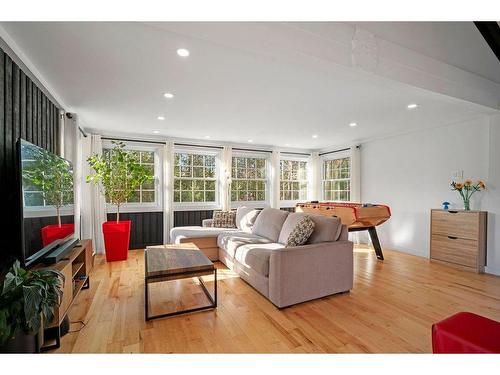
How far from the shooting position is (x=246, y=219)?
425 cm

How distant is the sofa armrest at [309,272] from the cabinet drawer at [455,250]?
2105 mm

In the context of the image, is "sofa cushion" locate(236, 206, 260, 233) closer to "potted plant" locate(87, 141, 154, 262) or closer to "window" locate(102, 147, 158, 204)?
"potted plant" locate(87, 141, 154, 262)

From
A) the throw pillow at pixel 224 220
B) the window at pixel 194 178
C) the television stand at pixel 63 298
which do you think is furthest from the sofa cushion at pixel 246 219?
the television stand at pixel 63 298

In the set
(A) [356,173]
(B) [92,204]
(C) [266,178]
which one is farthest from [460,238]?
(B) [92,204]

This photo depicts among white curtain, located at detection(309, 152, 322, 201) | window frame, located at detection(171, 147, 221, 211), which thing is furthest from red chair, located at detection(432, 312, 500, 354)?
white curtain, located at detection(309, 152, 322, 201)

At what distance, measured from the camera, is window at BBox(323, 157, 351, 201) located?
19.2ft

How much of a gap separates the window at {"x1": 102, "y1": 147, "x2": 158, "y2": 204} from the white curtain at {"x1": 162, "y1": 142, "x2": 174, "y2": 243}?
0.28m

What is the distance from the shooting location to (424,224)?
4297mm

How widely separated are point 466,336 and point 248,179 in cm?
507
